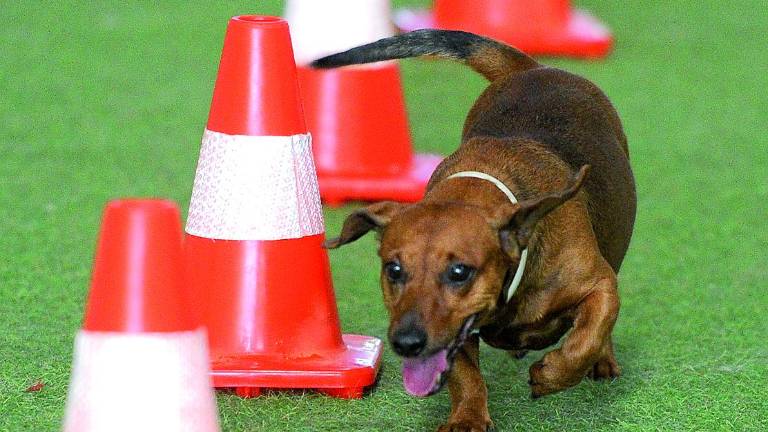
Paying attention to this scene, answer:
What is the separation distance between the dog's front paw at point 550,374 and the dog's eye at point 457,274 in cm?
45

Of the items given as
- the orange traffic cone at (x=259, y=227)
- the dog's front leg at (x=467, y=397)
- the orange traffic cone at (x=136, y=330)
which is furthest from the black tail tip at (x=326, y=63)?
the orange traffic cone at (x=136, y=330)

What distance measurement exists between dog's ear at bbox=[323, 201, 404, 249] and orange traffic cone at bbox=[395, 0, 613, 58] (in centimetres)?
612

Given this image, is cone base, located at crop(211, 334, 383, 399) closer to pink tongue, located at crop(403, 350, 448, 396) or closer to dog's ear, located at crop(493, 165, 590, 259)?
pink tongue, located at crop(403, 350, 448, 396)

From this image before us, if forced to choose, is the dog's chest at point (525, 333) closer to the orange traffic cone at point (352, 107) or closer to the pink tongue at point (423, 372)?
the pink tongue at point (423, 372)

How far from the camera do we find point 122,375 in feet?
9.37

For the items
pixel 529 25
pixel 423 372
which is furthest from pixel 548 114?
pixel 529 25

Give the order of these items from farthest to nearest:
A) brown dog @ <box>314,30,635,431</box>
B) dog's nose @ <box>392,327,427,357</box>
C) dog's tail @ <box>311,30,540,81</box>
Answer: dog's tail @ <box>311,30,540,81</box>, brown dog @ <box>314,30,635,431</box>, dog's nose @ <box>392,327,427,357</box>

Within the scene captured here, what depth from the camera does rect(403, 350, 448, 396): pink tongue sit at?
3.37 meters

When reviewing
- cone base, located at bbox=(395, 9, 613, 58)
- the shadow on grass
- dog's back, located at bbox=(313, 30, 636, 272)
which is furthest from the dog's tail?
cone base, located at bbox=(395, 9, 613, 58)

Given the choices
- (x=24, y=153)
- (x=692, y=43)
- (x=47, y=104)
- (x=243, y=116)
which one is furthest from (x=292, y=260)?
(x=692, y=43)

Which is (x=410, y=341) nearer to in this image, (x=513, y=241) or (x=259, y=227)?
(x=513, y=241)

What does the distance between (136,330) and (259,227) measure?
4.15 feet

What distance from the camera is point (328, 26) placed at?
21.1 ft

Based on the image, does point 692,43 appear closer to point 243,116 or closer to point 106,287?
point 243,116
